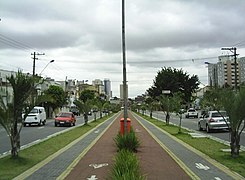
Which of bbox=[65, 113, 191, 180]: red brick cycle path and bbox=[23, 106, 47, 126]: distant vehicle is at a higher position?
bbox=[23, 106, 47, 126]: distant vehicle

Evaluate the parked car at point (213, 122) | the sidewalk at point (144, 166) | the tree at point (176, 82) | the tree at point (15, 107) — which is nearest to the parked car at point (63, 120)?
the parked car at point (213, 122)

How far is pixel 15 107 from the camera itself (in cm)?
1441

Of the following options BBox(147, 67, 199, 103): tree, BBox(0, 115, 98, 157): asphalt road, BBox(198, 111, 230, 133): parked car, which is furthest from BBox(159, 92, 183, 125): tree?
BBox(147, 67, 199, 103): tree

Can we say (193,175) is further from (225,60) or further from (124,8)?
(225,60)

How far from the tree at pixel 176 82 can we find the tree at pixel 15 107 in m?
73.0

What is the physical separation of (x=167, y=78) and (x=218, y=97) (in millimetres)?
72768

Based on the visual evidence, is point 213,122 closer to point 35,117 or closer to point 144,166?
point 144,166

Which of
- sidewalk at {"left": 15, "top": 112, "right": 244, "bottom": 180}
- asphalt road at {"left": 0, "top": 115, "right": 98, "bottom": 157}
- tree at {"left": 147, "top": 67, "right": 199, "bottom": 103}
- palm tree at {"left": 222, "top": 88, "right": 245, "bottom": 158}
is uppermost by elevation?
tree at {"left": 147, "top": 67, "right": 199, "bottom": 103}

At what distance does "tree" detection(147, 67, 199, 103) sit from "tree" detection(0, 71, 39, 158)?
73.0 m

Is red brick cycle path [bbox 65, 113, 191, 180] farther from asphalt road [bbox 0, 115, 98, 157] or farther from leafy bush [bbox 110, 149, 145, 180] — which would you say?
asphalt road [bbox 0, 115, 98, 157]

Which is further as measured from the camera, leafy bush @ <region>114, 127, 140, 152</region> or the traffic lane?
the traffic lane

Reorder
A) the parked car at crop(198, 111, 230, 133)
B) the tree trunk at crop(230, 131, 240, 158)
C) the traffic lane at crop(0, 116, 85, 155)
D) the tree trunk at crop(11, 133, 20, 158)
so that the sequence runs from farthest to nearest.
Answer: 1. the parked car at crop(198, 111, 230, 133)
2. the traffic lane at crop(0, 116, 85, 155)
3. the tree trunk at crop(230, 131, 240, 158)
4. the tree trunk at crop(11, 133, 20, 158)

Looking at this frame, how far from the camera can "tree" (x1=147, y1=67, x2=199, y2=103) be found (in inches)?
3423

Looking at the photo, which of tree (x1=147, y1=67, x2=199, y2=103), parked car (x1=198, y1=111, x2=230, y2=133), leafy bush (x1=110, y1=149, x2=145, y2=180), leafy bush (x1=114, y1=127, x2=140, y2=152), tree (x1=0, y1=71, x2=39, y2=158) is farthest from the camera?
tree (x1=147, y1=67, x2=199, y2=103)
